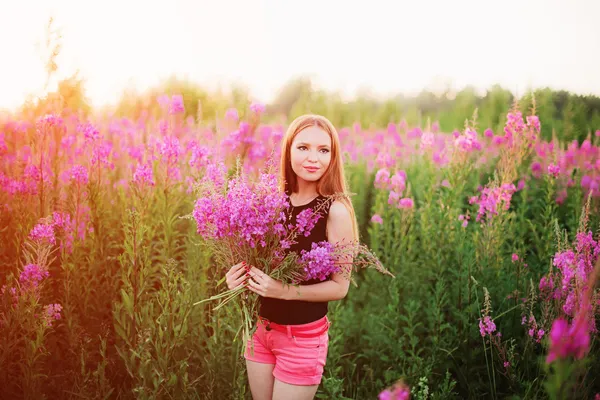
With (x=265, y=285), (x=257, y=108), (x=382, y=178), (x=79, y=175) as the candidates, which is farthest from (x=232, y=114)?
(x=265, y=285)

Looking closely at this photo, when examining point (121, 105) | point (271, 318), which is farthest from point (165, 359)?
point (121, 105)

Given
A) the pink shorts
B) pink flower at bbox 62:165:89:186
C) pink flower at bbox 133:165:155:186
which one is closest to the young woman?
the pink shorts

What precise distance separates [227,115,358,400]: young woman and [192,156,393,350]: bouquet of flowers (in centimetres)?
7

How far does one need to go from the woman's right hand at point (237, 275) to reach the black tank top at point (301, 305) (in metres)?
0.20

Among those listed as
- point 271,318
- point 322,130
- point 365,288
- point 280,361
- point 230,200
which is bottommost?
point 365,288

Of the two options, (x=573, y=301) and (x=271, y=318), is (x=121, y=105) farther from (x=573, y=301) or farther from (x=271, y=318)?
(x=573, y=301)

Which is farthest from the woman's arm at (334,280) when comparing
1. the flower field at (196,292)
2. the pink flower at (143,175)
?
the pink flower at (143,175)

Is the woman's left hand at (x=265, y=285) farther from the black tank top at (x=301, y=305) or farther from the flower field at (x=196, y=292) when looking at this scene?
the flower field at (x=196, y=292)

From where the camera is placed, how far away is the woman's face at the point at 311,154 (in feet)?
8.36

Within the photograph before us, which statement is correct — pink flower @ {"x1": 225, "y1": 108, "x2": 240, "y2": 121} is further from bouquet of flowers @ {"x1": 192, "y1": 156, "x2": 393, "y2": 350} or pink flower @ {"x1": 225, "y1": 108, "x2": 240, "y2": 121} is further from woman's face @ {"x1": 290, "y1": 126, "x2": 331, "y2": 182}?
bouquet of flowers @ {"x1": 192, "y1": 156, "x2": 393, "y2": 350}

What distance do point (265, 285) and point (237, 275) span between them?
6.7 inches

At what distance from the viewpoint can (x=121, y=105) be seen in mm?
8117

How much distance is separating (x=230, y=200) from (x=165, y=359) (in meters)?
1.25

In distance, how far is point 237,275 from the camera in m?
2.26
